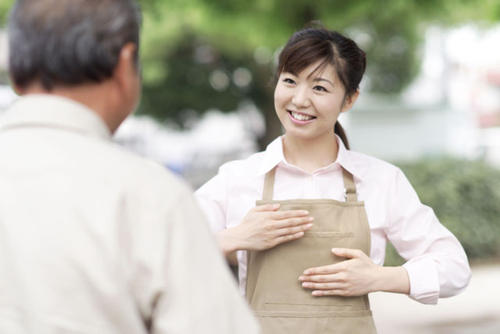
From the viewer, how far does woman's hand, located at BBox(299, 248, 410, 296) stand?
1.88m

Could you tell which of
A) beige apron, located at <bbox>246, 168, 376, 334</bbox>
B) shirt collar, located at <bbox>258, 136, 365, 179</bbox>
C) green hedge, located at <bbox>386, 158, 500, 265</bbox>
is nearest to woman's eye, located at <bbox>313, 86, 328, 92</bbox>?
shirt collar, located at <bbox>258, 136, 365, 179</bbox>

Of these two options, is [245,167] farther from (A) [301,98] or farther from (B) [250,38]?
(B) [250,38]

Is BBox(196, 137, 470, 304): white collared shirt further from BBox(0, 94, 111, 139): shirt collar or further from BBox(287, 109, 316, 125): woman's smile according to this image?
BBox(0, 94, 111, 139): shirt collar

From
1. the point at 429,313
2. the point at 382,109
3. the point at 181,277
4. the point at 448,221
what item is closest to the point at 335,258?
the point at 181,277

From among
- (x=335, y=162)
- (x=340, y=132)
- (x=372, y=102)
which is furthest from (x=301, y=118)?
(x=372, y=102)

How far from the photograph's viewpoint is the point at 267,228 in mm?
1891

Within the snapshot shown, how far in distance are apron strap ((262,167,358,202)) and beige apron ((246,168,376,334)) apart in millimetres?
44

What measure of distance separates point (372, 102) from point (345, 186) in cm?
1884

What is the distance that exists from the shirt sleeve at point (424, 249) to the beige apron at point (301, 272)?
11cm

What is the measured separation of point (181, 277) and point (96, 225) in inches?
6.0

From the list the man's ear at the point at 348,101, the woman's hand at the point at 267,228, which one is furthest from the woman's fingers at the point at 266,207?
the man's ear at the point at 348,101

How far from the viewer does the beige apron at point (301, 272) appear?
76.2 inches

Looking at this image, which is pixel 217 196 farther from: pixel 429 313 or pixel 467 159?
pixel 467 159

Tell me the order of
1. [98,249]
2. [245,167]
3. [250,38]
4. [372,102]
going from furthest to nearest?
[372,102] < [250,38] < [245,167] < [98,249]
